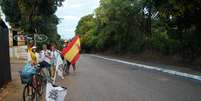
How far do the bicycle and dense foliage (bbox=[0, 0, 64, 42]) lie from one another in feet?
105

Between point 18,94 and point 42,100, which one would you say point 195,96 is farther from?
point 18,94

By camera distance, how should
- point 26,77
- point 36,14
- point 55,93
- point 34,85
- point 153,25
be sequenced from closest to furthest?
point 55,93, point 26,77, point 34,85, point 153,25, point 36,14

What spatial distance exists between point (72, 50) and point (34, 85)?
9659mm

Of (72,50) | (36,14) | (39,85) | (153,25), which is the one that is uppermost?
(36,14)

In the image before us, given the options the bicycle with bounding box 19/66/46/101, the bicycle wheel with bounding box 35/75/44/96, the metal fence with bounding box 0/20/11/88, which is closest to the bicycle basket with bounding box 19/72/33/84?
the bicycle with bounding box 19/66/46/101

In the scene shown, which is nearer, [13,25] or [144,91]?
[144,91]

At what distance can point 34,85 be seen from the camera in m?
12.1

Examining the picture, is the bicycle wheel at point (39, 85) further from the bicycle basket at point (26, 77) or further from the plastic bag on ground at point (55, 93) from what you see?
the plastic bag on ground at point (55, 93)

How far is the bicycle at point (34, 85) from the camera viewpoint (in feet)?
38.1

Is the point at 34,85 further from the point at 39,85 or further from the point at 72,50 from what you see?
the point at 72,50

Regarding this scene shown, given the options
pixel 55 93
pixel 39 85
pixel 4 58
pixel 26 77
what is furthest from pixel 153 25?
pixel 55 93

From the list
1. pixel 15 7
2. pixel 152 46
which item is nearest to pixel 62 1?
pixel 15 7

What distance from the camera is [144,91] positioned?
14719mm

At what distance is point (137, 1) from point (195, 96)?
118 ft
